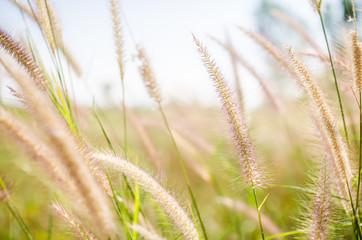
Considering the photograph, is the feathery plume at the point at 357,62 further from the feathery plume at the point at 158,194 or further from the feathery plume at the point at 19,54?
the feathery plume at the point at 19,54

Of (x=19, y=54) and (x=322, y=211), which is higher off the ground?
(x=19, y=54)

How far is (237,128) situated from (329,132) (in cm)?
37

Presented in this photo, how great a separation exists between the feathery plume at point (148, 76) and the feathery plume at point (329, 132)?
0.83 meters

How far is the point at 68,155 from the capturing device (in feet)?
2.13

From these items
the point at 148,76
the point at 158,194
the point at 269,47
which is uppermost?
the point at 269,47

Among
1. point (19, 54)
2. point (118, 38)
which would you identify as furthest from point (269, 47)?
point (19, 54)

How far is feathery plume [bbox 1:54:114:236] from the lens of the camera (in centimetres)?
63

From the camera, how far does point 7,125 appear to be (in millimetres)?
758

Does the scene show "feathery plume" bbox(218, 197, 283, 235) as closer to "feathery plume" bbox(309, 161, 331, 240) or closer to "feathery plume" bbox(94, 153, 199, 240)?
"feathery plume" bbox(309, 161, 331, 240)

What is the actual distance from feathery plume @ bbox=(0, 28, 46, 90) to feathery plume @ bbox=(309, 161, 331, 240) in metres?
1.19

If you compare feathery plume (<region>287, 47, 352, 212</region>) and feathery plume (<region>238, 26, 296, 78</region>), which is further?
feathery plume (<region>238, 26, 296, 78</region>)

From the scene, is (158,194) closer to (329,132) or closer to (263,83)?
(329,132)

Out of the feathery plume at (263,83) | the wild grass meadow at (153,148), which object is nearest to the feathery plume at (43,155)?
the wild grass meadow at (153,148)

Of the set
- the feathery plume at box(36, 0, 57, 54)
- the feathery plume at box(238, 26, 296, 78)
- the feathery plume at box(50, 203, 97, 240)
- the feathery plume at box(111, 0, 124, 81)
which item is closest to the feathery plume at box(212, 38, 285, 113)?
the feathery plume at box(238, 26, 296, 78)
